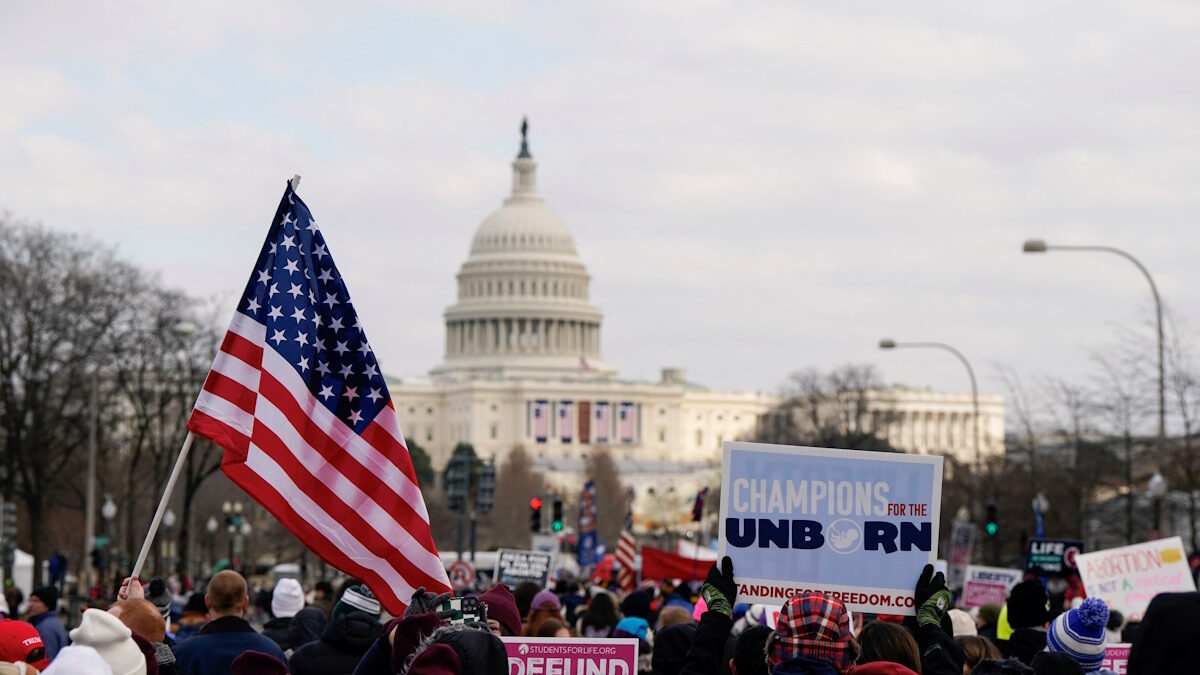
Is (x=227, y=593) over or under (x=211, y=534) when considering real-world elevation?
under

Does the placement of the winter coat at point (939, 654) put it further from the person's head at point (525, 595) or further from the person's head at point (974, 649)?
the person's head at point (525, 595)

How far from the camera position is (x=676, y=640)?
11.0 meters

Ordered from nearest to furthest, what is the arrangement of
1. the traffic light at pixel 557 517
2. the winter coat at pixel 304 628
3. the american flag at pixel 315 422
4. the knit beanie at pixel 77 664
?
the knit beanie at pixel 77 664 < the american flag at pixel 315 422 < the winter coat at pixel 304 628 < the traffic light at pixel 557 517

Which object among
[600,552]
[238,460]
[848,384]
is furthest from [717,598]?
[848,384]

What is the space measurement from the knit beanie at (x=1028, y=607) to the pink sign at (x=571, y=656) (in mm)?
2232

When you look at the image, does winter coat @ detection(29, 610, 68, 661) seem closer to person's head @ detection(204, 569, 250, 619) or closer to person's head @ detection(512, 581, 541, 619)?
person's head @ detection(512, 581, 541, 619)

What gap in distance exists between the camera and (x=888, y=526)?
9.28m

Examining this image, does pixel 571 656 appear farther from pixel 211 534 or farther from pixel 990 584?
pixel 211 534

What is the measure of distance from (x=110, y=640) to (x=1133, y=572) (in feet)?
33.1

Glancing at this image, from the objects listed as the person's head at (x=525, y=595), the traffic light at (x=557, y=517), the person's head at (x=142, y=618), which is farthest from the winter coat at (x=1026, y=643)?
the traffic light at (x=557, y=517)

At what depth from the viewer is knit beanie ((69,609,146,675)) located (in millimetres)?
7098

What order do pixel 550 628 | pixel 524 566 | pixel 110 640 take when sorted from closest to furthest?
pixel 110 640, pixel 550 628, pixel 524 566

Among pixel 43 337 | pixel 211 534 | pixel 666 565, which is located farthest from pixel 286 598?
pixel 211 534

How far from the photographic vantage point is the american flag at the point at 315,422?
9.77m
